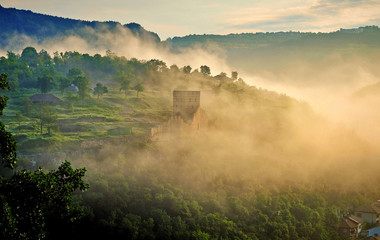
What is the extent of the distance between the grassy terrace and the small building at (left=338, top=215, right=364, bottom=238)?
31708 millimetres

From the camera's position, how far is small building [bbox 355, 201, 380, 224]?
61281 millimetres

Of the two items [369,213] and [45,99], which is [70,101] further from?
[369,213]

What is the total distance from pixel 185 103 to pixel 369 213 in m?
33.5

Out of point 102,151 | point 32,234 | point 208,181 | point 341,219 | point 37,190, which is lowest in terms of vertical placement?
point 341,219

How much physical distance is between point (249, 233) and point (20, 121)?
4339cm

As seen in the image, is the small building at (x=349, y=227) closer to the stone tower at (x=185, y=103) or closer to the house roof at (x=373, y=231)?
the house roof at (x=373, y=231)

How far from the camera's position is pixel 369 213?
6147cm

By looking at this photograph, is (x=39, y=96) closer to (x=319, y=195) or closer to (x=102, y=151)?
(x=102, y=151)

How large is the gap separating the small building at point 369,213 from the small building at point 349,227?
3.66 meters

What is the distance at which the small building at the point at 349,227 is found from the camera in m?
55.9

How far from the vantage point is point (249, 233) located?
153ft

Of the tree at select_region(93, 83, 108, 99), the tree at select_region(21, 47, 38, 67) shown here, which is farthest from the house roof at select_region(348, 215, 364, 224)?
the tree at select_region(21, 47, 38, 67)

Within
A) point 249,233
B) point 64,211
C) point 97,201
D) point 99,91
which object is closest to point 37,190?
point 64,211

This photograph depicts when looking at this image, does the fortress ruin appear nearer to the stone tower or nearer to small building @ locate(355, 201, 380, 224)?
the stone tower
